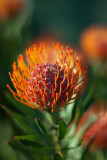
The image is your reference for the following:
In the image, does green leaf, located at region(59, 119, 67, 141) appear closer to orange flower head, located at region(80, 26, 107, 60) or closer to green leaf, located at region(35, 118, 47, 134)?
green leaf, located at region(35, 118, 47, 134)

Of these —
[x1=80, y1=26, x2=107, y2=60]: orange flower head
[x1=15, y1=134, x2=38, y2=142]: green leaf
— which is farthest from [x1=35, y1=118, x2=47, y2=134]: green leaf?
[x1=80, y1=26, x2=107, y2=60]: orange flower head

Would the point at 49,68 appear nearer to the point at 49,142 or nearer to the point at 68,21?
the point at 49,142

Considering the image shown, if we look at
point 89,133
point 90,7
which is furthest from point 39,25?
point 89,133

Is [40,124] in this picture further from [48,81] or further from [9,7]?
[9,7]

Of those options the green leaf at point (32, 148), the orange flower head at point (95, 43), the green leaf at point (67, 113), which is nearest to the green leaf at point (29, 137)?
the green leaf at point (32, 148)

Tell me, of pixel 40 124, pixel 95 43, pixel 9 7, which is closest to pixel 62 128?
pixel 40 124

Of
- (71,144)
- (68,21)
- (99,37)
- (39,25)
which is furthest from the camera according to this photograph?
(68,21)
